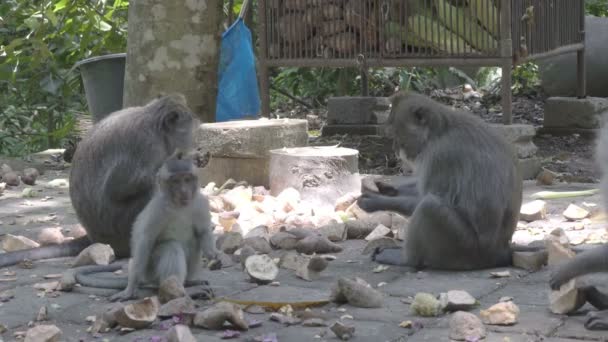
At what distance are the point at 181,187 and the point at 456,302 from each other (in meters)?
1.42

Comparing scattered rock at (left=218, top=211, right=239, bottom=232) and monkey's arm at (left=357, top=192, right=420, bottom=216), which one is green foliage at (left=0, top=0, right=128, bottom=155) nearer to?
scattered rock at (left=218, top=211, right=239, bottom=232)

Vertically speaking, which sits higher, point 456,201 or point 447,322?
point 456,201

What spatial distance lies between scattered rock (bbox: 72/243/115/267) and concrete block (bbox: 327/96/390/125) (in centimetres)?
514

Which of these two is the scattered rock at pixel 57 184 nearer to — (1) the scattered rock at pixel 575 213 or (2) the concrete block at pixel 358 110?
(2) the concrete block at pixel 358 110

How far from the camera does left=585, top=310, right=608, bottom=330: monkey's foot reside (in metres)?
4.08

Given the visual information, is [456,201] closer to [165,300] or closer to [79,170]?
[165,300]

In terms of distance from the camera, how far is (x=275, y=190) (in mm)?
7574

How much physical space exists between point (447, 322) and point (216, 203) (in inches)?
128

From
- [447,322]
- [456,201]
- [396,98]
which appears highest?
[396,98]

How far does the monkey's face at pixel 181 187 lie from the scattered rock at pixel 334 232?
68.0 inches

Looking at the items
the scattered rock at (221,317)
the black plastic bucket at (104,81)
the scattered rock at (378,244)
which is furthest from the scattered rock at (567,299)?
the black plastic bucket at (104,81)

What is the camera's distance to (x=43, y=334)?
4.09 metres

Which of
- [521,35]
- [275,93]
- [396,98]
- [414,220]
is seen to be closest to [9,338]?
[414,220]

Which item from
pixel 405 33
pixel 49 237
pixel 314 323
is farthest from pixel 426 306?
pixel 405 33
